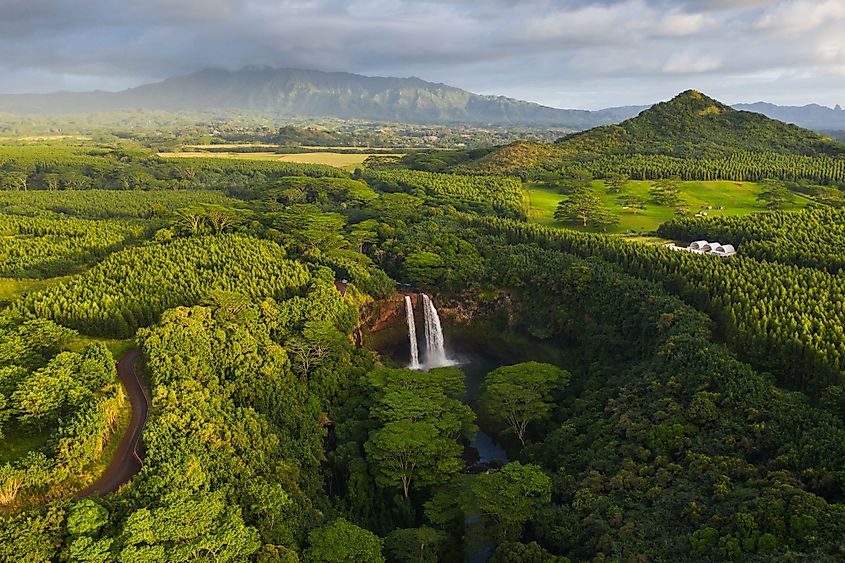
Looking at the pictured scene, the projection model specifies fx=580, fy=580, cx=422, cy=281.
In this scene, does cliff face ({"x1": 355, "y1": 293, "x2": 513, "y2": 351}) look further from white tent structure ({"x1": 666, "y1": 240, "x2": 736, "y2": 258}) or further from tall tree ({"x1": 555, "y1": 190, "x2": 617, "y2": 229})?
tall tree ({"x1": 555, "y1": 190, "x2": 617, "y2": 229})

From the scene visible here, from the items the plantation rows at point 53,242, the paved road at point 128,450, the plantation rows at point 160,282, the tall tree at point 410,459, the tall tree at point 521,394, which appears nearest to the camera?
the paved road at point 128,450

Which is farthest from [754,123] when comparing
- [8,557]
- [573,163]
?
[8,557]

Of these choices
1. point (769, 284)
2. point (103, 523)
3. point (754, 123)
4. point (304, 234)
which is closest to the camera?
point (103, 523)

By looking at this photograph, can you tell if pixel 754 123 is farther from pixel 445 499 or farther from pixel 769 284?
pixel 445 499

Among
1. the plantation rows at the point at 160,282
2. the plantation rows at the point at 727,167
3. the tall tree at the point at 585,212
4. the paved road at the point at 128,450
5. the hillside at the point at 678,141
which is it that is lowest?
the paved road at the point at 128,450

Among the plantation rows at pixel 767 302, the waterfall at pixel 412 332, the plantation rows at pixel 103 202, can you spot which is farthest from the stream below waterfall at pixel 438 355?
the plantation rows at pixel 103 202

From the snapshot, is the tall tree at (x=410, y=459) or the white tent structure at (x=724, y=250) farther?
the white tent structure at (x=724, y=250)

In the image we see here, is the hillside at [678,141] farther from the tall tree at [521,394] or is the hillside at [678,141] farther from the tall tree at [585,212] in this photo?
the tall tree at [521,394]

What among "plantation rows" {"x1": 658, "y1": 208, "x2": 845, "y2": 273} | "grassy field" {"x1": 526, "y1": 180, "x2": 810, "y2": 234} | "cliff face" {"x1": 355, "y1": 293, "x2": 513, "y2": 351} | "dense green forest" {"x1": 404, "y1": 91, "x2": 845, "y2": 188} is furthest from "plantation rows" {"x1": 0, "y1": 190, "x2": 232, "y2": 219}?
"plantation rows" {"x1": 658, "y1": 208, "x2": 845, "y2": 273}
